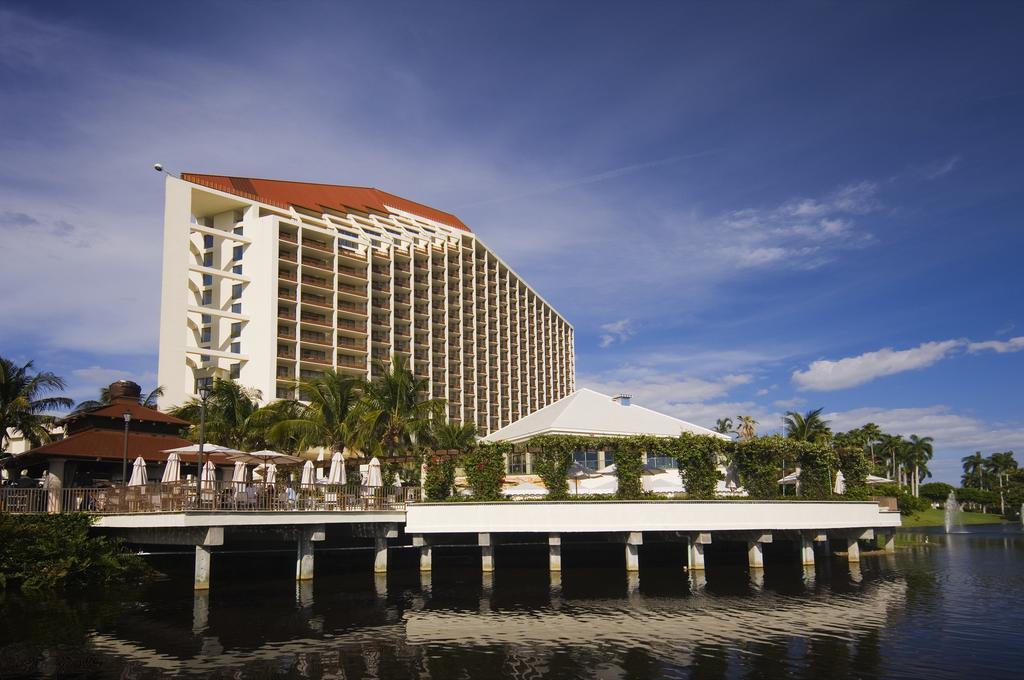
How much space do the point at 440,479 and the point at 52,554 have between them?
1549cm

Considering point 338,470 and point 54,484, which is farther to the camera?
point 338,470

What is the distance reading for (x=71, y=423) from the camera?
135 feet

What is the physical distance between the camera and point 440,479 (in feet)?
116

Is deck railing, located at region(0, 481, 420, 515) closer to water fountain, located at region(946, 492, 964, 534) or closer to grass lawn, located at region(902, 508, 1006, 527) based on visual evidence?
water fountain, located at region(946, 492, 964, 534)

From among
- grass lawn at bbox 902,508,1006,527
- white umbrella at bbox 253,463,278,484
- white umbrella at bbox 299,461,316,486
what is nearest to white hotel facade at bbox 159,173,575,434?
white umbrella at bbox 253,463,278,484

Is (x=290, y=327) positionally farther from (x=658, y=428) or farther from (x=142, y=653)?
(x=142, y=653)

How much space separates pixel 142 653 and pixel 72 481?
65.7 feet

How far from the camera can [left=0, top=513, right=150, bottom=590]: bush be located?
94.6 feet

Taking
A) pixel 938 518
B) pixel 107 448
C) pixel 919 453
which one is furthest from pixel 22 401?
pixel 919 453

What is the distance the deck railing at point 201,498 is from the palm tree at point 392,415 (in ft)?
42.2

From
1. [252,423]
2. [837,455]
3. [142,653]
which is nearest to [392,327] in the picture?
[252,423]

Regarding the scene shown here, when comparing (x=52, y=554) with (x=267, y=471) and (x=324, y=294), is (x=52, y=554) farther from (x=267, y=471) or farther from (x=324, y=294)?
(x=324, y=294)

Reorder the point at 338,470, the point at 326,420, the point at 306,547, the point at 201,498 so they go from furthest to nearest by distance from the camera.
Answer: the point at 326,420
the point at 338,470
the point at 306,547
the point at 201,498

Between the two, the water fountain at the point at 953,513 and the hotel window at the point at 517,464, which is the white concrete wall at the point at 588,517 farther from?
the water fountain at the point at 953,513
